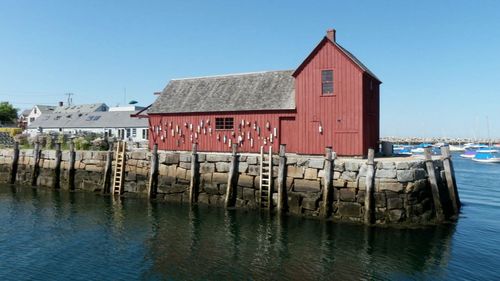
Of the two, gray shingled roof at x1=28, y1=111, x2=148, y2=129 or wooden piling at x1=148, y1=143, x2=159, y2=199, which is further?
gray shingled roof at x1=28, y1=111, x2=148, y2=129

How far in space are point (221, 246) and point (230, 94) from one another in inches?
514

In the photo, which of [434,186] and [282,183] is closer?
[434,186]

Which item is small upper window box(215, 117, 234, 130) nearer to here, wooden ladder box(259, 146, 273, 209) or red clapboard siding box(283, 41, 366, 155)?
red clapboard siding box(283, 41, 366, 155)

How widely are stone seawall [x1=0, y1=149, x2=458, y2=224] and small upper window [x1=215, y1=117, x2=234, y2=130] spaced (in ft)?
12.5

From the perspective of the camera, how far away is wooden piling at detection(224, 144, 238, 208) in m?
19.4

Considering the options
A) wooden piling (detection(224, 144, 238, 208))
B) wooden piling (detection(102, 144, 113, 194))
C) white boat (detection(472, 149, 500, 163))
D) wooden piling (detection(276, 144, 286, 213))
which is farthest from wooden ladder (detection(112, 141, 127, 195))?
white boat (detection(472, 149, 500, 163))

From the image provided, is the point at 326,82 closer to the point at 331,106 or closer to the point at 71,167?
the point at 331,106

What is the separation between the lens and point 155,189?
21922 mm

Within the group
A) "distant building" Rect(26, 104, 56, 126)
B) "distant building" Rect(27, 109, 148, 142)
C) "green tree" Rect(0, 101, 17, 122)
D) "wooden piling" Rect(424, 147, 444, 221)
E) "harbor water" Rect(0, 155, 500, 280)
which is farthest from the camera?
"distant building" Rect(26, 104, 56, 126)

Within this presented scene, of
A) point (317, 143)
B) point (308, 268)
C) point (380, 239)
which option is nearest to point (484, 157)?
point (317, 143)

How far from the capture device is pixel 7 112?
275ft

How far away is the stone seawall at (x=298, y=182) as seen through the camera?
1620 centimetres

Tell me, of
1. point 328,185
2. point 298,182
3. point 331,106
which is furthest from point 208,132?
point 328,185

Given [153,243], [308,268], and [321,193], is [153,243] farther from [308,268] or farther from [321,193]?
[321,193]
